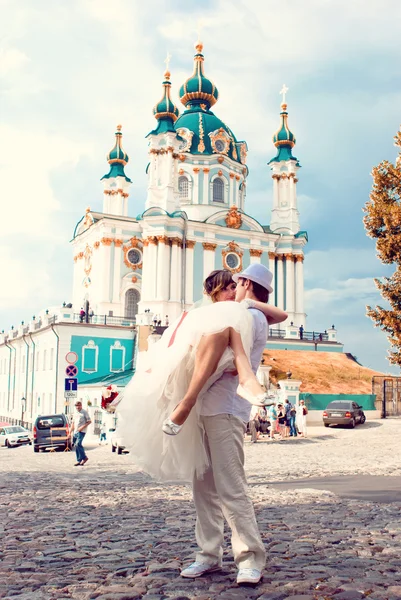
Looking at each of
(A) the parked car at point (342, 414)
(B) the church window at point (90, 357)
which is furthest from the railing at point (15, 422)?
(A) the parked car at point (342, 414)

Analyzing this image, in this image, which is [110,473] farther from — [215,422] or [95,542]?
[215,422]

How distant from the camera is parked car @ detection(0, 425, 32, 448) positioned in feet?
96.8

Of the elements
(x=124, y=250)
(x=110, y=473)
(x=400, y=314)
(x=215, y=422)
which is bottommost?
(x=110, y=473)

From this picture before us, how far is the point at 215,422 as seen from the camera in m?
4.25

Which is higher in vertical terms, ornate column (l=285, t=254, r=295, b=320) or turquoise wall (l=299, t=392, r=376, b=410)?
ornate column (l=285, t=254, r=295, b=320)

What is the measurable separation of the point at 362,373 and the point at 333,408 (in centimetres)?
1292

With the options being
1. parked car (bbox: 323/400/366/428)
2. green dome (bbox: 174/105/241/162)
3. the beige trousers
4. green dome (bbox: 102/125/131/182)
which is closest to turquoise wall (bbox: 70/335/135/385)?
parked car (bbox: 323/400/366/428)

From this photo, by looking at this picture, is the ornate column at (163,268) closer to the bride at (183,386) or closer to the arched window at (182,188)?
the arched window at (182,188)

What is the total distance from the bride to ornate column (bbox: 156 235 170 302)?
143 ft

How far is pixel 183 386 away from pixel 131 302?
47.2 meters

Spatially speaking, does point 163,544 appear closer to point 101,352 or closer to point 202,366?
point 202,366

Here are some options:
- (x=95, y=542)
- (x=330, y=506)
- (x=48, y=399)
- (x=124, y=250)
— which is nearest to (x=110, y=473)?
(x=330, y=506)

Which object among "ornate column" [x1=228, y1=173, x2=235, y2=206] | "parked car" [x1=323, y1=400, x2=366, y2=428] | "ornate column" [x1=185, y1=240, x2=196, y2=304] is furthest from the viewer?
"ornate column" [x1=228, y1=173, x2=235, y2=206]

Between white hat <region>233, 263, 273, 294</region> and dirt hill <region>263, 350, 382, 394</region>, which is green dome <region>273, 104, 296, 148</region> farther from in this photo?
white hat <region>233, 263, 273, 294</region>
